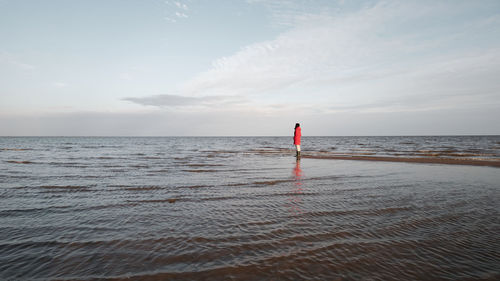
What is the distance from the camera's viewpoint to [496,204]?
6809 millimetres

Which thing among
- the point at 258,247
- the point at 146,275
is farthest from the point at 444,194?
the point at 146,275

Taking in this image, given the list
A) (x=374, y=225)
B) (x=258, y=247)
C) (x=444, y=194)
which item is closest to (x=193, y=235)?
(x=258, y=247)

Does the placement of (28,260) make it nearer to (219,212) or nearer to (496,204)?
(219,212)

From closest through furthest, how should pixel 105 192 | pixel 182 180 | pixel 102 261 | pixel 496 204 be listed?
pixel 102 261 → pixel 496 204 → pixel 105 192 → pixel 182 180

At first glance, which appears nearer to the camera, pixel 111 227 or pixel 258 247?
pixel 258 247

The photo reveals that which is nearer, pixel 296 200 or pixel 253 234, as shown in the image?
pixel 253 234

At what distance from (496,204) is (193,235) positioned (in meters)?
8.28

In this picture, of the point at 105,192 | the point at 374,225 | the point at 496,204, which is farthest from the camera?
the point at 105,192

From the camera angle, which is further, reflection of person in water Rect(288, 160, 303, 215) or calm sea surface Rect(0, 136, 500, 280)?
Result: reflection of person in water Rect(288, 160, 303, 215)

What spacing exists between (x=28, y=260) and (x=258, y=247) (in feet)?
12.1

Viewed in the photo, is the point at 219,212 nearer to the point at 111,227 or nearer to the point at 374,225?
the point at 111,227

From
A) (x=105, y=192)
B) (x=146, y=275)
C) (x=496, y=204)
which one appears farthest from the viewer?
(x=105, y=192)

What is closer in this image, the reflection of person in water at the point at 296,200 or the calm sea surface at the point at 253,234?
the calm sea surface at the point at 253,234

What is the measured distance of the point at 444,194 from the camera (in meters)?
8.04
